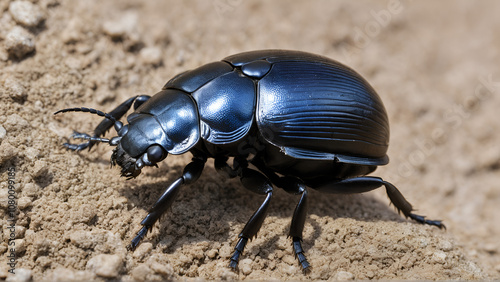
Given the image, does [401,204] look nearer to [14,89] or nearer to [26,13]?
[14,89]

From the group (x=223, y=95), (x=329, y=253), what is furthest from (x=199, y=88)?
(x=329, y=253)

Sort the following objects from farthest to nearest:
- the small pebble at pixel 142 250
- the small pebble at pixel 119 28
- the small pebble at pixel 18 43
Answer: the small pebble at pixel 119 28 < the small pebble at pixel 18 43 < the small pebble at pixel 142 250

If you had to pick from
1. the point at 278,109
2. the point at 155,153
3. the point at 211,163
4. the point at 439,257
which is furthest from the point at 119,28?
the point at 439,257

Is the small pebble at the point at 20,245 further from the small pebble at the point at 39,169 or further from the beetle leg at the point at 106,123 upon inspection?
the beetle leg at the point at 106,123

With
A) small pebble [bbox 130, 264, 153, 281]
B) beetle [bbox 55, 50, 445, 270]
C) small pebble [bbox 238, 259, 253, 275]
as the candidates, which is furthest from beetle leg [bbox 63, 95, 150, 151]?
small pebble [bbox 238, 259, 253, 275]

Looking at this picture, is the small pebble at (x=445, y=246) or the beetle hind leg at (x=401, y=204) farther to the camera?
the beetle hind leg at (x=401, y=204)

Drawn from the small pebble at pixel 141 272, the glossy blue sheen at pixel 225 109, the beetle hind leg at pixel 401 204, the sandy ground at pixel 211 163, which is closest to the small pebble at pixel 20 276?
the sandy ground at pixel 211 163

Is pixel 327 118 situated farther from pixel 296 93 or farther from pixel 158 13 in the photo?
pixel 158 13
